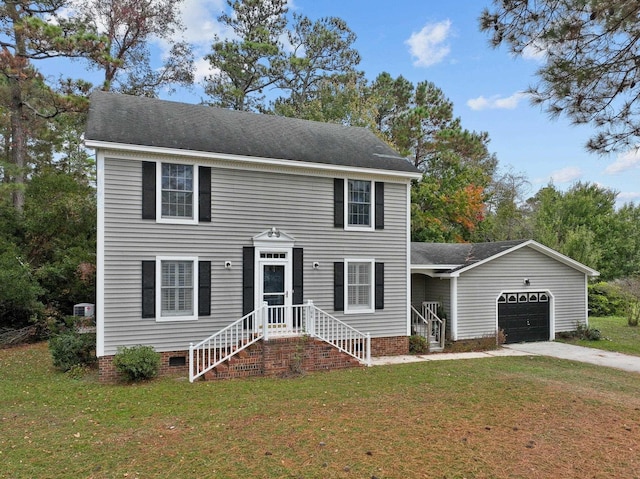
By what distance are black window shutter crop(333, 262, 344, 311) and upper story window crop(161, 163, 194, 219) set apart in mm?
4242

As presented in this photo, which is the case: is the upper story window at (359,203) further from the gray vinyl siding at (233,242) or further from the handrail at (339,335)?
the handrail at (339,335)

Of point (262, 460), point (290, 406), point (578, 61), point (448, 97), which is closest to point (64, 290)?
point (290, 406)

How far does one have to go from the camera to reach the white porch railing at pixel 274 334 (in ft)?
32.6

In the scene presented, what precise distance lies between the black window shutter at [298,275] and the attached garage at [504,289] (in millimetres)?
4193

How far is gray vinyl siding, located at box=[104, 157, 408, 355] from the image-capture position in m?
9.81

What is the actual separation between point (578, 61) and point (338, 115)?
19.2m

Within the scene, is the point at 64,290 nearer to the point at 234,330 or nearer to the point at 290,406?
the point at 234,330

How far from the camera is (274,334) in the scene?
10414 millimetres

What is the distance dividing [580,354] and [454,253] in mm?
5174

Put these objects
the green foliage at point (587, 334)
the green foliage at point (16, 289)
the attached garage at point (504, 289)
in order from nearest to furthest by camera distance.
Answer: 1. the green foliage at point (16, 289)
2. the attached garage at point (504, 289)
3. the green foliage at point (587, 334)

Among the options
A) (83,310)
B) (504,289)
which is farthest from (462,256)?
(83,310)

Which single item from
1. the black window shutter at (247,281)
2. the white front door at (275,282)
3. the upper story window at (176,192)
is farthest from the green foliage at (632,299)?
the upper story window at (176,192)

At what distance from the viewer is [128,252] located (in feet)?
32.6

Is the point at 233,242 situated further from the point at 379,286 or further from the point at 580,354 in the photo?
the point at 580,354
